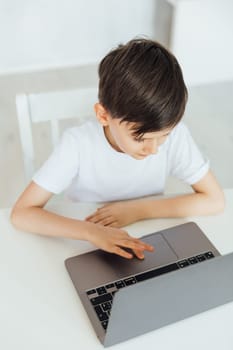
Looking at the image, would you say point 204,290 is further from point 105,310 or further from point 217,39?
point 217,39

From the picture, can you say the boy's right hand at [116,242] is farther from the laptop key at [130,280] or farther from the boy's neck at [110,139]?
the boy's neck at [110,139]

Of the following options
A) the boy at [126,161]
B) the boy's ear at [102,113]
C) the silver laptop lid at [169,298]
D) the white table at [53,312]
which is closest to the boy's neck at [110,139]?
the boy at [126,161]

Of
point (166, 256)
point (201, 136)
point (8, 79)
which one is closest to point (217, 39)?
point (201, 136)

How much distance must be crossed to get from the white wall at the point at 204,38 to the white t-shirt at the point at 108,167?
1.77 meters

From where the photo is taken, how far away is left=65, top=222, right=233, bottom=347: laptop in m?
0.67

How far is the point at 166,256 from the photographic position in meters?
0.91

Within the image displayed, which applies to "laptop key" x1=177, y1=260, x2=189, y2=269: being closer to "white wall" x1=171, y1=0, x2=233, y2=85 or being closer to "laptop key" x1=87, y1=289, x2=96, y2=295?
"laptop key" x1=87, y1=289, x2=96, y2=295

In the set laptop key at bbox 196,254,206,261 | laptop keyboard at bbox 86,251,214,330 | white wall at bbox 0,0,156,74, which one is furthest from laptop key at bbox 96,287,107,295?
white wall at bbox 0,0,156,74

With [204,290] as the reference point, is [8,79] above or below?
below

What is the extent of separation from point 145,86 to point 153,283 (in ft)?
1.24

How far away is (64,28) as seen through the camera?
3141 millimetres

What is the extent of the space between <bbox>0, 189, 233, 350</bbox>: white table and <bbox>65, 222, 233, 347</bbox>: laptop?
0.05ft

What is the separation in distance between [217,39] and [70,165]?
2.01 meters

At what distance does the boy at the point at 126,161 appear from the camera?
0.86 meters
